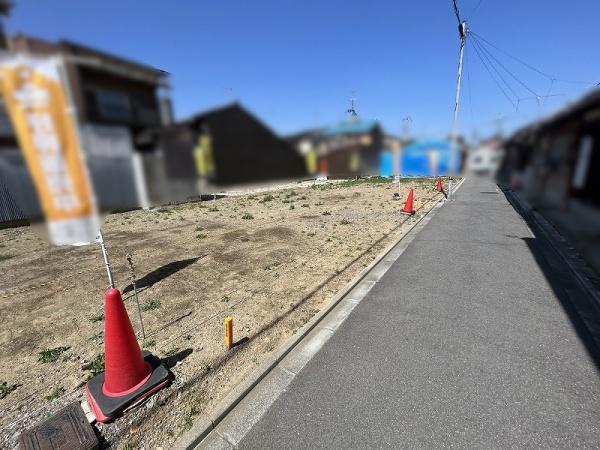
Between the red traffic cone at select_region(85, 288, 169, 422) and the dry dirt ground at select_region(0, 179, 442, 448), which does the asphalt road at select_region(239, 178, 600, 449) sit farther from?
the red traffic cone at select_region(85, 288, 169, 422)

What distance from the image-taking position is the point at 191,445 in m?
2.88

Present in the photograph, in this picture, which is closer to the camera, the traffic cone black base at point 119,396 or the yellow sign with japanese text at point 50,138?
the yellow sign with japanese text at point 50,138

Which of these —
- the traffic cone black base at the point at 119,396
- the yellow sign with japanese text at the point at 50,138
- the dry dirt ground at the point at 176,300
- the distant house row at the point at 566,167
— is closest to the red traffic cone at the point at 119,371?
the traffic cone black base at the point at 119,396

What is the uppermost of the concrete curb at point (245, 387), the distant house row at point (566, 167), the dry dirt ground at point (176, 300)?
the distant house row at point (566, 167)

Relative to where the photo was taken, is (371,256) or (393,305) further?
(371,256)

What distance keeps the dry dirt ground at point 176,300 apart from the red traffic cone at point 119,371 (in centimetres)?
16

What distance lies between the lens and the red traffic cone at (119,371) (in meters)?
3.34

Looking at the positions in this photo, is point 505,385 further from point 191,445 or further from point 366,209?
point 366,209

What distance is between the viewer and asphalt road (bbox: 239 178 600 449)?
2.90 m

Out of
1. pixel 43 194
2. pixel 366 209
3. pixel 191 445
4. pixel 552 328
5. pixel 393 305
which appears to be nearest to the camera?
pixel 43 194

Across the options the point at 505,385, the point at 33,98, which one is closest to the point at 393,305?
the point at 505,385

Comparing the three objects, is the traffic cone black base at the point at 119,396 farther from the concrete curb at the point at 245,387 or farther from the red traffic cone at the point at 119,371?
the concrete curb at the point at 245,387

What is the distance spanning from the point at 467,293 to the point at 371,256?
8.77 ft

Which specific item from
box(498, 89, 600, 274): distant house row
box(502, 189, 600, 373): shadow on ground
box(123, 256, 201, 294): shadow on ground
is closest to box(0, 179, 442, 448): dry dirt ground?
box(123, 256, 201, 294): shadow on ground
